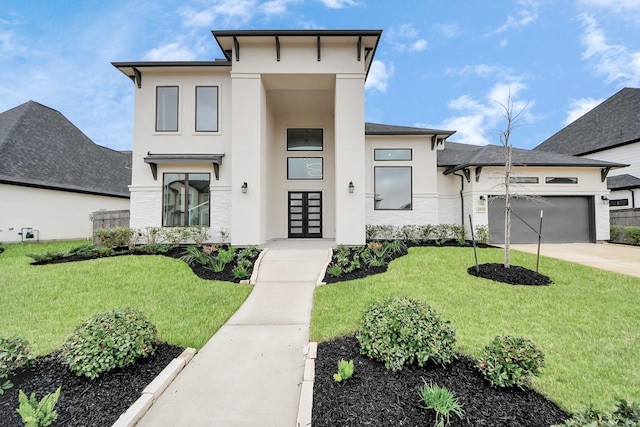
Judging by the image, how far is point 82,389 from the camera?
2.75m

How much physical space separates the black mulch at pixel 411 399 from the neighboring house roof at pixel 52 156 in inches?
675

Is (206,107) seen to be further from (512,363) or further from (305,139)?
(512,363)

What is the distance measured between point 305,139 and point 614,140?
20072mm

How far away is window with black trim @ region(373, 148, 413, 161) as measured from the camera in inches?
509

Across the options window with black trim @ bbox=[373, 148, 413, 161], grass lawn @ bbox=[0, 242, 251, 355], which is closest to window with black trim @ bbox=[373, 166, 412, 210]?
window with black trim @ bbox=[373, 148, 413, 161]

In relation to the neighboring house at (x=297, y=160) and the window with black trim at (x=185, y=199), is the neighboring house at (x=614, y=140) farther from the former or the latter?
the window with black trim at (x=185, y=199)

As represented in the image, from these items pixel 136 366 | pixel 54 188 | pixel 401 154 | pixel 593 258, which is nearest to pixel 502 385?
pixel 136 366

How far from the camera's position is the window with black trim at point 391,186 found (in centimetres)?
1288

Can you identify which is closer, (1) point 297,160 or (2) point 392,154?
(2) point 392,154

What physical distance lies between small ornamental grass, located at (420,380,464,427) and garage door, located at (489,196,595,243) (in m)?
12.5

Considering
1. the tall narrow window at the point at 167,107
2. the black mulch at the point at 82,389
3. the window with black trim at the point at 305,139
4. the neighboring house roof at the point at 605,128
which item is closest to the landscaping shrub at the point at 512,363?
the black mulch at the point at 82,389

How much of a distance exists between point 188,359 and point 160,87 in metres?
10.8

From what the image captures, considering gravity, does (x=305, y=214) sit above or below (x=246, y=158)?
below

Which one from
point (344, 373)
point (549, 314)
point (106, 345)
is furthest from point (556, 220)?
point (106, 345)
